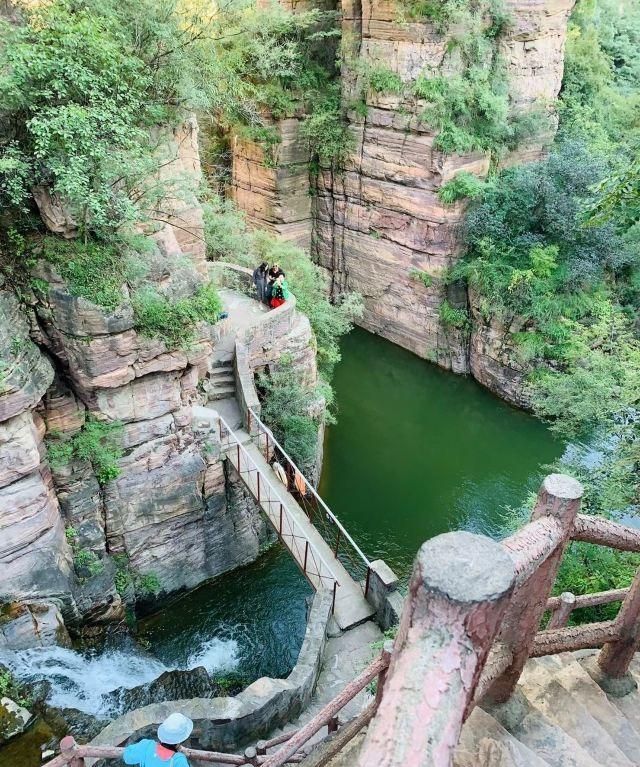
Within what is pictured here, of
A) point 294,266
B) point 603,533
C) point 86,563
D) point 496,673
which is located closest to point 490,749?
point 496,673

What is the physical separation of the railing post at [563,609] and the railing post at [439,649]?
2.74m

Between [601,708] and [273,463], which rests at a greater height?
[601,708]

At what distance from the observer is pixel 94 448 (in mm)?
8523

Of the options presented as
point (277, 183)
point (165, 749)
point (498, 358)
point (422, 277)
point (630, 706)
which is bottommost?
point (498, 358)

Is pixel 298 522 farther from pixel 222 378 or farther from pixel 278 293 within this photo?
pixel 278 293

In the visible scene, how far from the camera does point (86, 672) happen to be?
27.2 feet

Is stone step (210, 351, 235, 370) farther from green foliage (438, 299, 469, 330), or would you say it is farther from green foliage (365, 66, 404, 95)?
green foliage (365, 66, 404, 95)

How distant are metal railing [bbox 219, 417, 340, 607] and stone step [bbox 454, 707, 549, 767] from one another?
510 centimetres

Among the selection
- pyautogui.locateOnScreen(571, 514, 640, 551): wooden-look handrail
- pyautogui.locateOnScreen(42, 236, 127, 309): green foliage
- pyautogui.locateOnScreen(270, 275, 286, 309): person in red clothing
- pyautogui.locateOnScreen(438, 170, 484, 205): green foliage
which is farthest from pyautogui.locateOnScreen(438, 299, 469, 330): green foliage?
pyautogui.locateOnScreen(571, 514, 640, 551): wooden-look handrail

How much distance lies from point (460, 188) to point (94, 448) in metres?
11.4

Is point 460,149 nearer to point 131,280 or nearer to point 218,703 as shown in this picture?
point 131,280

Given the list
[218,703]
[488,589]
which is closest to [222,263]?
[218,703]

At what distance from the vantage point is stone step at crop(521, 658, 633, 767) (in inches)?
117

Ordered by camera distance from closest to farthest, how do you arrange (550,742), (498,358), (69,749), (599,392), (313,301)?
(550,742) → (69,749) → (599,392) → (313,301) → (498,358)
